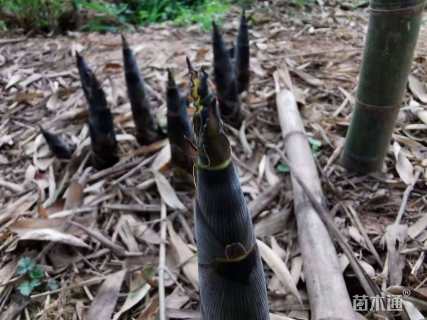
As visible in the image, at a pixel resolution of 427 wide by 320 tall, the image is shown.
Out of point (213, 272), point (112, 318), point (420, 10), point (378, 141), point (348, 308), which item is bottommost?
point (112, 318)

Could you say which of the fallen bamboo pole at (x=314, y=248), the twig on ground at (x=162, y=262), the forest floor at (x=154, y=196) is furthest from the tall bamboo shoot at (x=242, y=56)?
the twig on ground at (x=162, y=262)

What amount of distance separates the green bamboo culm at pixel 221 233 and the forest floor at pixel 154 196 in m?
0.42

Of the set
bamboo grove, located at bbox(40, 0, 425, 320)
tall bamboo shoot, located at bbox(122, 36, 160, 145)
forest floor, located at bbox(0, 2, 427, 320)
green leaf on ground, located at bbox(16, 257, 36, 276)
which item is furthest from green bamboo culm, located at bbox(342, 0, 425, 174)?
green leaf on ground, located at bbox(16, 257, 36, 276)

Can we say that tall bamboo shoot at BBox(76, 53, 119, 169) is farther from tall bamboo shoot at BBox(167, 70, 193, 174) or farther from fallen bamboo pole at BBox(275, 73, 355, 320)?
fallen bamboo pole at BBox(275, 73, 355, 320)

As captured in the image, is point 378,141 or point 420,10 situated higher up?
point 420,10

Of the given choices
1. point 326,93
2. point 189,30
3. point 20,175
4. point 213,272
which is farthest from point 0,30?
point 213,272

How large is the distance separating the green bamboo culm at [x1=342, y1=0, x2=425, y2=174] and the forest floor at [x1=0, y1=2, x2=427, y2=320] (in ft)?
0.37

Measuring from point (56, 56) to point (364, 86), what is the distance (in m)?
2.21

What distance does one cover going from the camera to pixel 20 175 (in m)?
1.64

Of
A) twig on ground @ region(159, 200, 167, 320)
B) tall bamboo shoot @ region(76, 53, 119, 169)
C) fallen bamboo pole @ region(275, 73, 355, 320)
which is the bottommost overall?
twig on ground @ region(159, 200, 167, 320)

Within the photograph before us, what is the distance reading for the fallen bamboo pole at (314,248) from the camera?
91cm

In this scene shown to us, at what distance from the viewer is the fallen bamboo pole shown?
35.7 inches

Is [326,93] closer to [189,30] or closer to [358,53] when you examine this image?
[358,53]

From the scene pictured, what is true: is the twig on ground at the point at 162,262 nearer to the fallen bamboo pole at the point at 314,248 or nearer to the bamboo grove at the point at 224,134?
the bamboo grove at the point at 224,134
